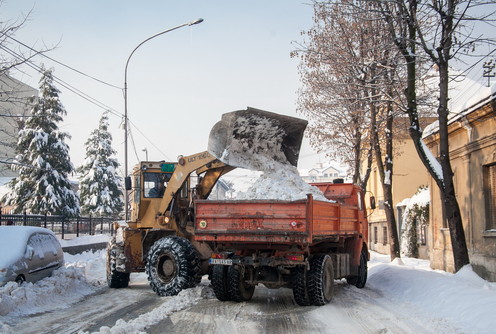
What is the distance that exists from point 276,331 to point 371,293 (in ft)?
19.0

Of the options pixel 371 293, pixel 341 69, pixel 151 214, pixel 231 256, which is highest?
pixel 341 69

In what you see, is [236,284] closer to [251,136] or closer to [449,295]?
[251,136]

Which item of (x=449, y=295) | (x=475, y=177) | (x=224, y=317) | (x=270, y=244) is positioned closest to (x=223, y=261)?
(x=270, y=244)

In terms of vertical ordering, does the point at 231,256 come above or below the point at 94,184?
below

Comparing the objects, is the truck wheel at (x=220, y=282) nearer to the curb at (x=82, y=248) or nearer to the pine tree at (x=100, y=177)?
the curb at (x=82, y=248)

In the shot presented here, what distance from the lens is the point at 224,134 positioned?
11336 mm

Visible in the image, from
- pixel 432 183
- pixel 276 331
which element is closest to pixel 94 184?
pixel 432 183

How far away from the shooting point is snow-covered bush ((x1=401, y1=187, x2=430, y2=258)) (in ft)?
81.9

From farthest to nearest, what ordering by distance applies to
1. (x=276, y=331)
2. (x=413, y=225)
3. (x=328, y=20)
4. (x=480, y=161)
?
(x=413, y=225), (x=328, y=20), (x=480, y=161), (x=276, y=331)

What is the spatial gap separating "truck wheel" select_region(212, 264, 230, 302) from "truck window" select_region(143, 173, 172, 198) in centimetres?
372

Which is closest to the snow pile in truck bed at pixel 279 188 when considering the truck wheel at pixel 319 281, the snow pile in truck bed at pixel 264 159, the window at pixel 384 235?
the snow pile in truck bed at pixel 264 159

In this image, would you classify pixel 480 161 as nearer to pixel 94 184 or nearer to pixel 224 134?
pixel 224 134

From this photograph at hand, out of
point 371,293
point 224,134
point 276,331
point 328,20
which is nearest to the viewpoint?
point 276,331

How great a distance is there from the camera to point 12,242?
1095 cm
